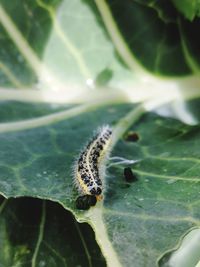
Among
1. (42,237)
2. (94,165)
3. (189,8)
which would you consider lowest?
(42,237)

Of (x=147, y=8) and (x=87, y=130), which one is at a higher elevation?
(x=147, y=8)

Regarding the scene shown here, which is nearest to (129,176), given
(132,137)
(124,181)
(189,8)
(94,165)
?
(124,181)

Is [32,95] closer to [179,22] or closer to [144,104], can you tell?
[144,104]

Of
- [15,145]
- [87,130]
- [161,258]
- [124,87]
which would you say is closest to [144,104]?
[124,87]

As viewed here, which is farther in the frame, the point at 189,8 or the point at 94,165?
the point at 189,8

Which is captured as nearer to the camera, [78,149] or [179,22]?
[78,149]

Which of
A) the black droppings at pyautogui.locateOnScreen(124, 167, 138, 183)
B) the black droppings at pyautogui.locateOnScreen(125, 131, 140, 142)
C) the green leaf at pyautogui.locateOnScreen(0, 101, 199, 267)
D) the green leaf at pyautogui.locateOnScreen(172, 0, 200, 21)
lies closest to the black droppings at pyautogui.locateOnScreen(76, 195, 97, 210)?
the green leaf at pyautogui.locateOnScreen(0, 101, 199, 267)

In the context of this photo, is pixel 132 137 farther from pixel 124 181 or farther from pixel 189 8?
pixel 189 8
